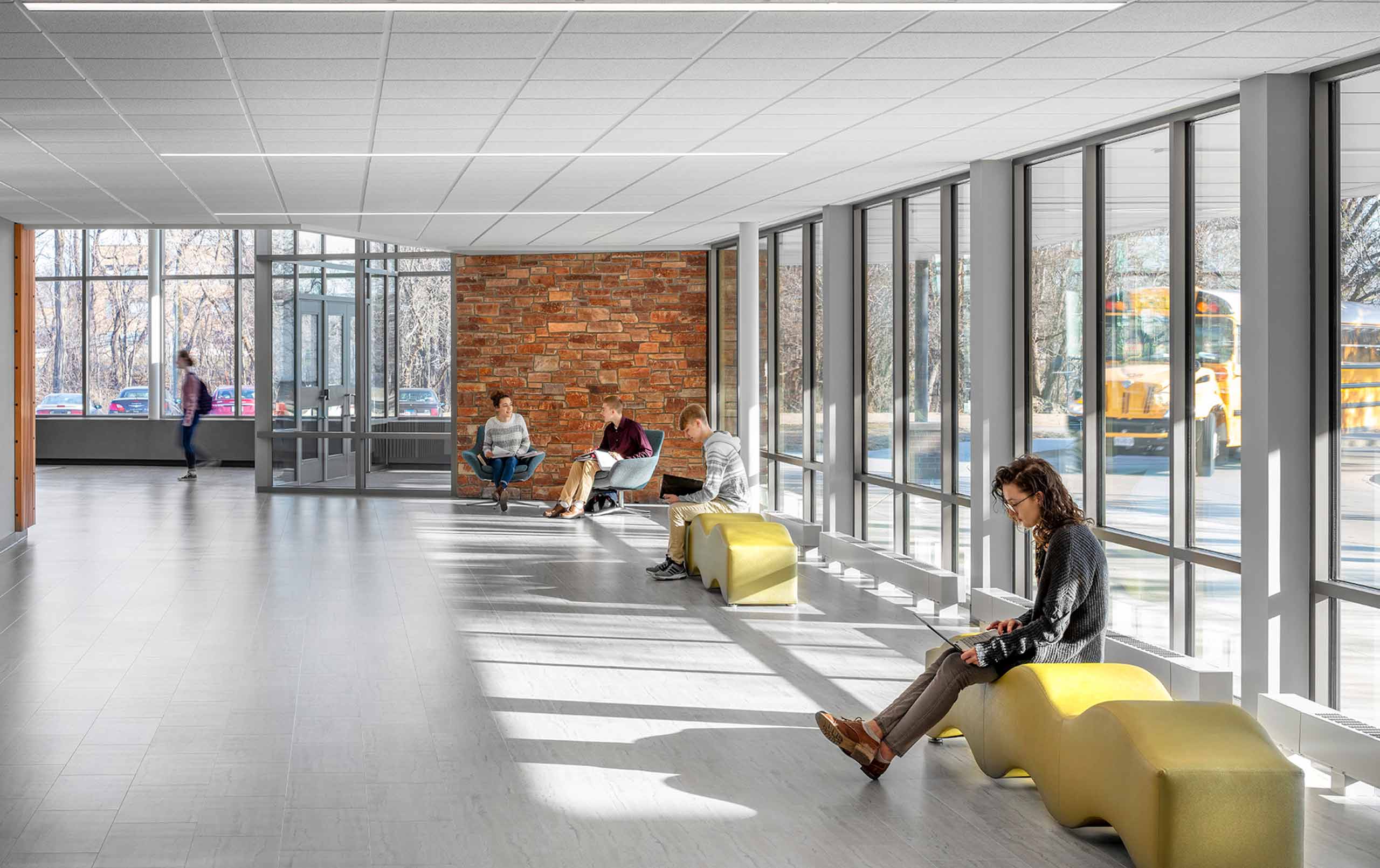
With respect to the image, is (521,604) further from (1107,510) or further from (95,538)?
(95,538)

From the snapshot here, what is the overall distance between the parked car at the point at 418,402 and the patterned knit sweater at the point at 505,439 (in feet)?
6.19

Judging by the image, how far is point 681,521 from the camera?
9477 millimetres

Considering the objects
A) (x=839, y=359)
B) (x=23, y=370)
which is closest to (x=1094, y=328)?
(x=839, y=359)

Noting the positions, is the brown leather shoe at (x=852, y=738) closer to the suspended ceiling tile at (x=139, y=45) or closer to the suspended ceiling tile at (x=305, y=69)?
the suspended ceiling tile at (x=305, y=69)

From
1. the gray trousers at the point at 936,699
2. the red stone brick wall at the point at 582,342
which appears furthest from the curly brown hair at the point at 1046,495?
the red stone brick wall at the point at 582,342

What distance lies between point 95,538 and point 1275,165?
9.87 metres

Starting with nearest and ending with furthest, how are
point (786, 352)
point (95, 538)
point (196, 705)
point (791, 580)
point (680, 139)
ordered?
point (196, 705) < point (680, 139) < point (791, 580) < point (95, 538) < point (786, 352)

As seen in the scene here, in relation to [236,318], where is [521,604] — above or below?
below

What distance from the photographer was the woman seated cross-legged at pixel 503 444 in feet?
46.1

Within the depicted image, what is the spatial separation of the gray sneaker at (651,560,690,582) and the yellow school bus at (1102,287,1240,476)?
3470mm

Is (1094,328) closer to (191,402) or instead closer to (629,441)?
(629,441)

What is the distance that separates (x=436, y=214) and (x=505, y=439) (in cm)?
376

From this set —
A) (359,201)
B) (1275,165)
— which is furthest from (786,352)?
(1275,165)

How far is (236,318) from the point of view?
2086 centimetres
